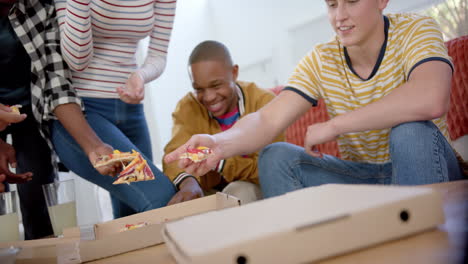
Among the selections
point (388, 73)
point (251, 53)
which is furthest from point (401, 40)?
point (251, 53)

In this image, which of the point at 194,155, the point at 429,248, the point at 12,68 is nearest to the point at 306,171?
the point at 194,155

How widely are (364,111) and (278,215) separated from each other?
2.25 ft

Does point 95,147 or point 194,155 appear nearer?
point 194,155

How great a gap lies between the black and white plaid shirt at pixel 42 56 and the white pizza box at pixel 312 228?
0.97m

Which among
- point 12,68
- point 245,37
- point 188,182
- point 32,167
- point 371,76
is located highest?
point 245,37

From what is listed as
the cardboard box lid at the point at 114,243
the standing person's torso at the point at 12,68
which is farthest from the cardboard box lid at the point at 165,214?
the standing person's torso at the point at 12,68

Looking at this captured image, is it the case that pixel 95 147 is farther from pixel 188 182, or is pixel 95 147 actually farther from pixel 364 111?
pixel 364 111

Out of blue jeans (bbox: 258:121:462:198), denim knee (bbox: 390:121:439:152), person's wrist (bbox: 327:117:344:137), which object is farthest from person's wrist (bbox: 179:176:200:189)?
denim knee (bbox: 390:121:439:152)

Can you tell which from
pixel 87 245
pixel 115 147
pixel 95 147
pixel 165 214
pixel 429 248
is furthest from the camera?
pixel 115 147

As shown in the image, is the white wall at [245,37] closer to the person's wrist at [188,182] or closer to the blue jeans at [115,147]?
the person's wrist at [188,182]

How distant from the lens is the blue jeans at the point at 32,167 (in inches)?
57.7

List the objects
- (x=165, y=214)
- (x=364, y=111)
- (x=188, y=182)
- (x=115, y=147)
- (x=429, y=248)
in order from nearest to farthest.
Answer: (x=429, y=248), (x=165, y=214), (x=364, y=111), (x=115, y=147), (x=188, y=182)

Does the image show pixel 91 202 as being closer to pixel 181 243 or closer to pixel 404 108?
pixel 404 108

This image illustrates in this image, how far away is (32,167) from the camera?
1.47 m
